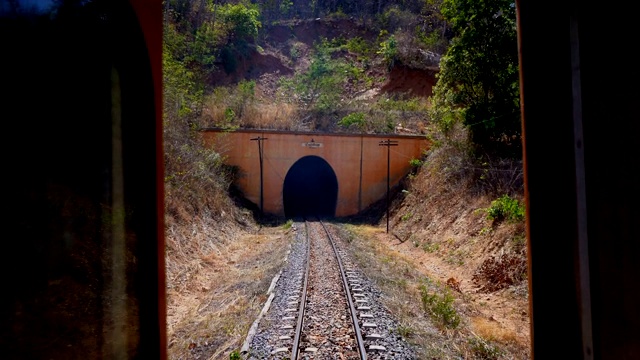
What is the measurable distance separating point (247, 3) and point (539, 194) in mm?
51987

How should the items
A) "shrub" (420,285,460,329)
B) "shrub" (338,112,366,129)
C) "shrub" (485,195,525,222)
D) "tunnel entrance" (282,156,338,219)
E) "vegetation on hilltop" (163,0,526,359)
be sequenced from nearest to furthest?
"shrub" (420,285,460,329), "shrub" (485,195,525,222), "vegetation on hilltop" (163,0,526,359), "shrub" (338,112,366,129), "tunnel entrance" (282,156,338,219)

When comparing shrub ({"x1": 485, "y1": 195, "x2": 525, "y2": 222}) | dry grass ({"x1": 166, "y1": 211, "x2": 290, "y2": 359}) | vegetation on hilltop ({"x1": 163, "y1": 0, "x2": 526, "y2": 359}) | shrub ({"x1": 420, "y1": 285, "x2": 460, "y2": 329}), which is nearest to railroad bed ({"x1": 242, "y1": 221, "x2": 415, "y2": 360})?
dry grass ({"x1": 166, "y1": 211, "x2": 290, "y2": 359})

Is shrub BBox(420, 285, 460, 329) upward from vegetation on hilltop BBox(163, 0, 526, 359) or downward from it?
downward

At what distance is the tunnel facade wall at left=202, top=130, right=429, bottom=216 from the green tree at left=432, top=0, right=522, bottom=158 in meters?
6.96

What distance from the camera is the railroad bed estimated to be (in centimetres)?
588

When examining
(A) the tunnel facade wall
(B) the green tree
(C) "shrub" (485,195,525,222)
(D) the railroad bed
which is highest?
(B) the green tree

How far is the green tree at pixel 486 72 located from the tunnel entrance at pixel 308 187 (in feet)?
41.5

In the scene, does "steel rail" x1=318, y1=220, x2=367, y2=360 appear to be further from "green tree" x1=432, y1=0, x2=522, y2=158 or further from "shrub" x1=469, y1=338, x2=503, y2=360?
"green tree" x1=432, y1=0, x2=522, y2=158

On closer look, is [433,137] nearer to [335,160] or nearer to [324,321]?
[335,160]

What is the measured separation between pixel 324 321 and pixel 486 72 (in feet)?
34.6

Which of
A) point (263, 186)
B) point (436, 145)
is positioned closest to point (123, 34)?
point (436, 145)

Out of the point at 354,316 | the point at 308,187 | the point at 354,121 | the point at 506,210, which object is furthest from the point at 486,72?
the point at 308,187

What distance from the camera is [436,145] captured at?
773 inches

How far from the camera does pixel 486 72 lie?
47.7 feet
